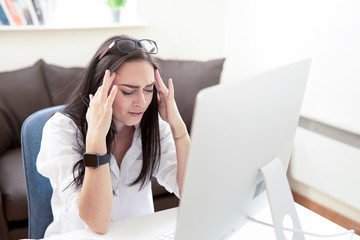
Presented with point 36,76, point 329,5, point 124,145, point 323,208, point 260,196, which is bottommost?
point 323,208

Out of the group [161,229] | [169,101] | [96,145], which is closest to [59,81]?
[169,101]

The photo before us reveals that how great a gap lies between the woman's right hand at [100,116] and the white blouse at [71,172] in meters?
0.12

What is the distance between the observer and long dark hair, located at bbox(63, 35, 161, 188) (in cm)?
132

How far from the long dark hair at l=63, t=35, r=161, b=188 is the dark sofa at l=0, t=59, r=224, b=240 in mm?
902

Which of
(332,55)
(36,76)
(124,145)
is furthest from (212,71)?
(124,145)

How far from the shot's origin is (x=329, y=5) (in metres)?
2.39

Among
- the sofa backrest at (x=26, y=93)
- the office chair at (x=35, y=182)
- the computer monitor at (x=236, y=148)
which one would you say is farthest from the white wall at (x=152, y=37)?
the computer monitor at (x=236, y=148)

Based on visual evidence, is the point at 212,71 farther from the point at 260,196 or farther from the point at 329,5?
the point at 260,196

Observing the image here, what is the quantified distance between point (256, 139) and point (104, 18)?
245cm

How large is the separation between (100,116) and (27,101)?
4.85 feet

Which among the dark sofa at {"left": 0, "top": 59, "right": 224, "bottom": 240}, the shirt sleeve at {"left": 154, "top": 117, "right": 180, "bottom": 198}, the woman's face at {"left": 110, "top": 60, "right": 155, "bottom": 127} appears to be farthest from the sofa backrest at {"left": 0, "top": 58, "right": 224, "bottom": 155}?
the woman's face at {"left": 110, "top": 60, "right": 155, "bottom": 127}

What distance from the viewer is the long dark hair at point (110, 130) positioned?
132cm

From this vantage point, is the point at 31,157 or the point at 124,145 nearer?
the point at 31,157

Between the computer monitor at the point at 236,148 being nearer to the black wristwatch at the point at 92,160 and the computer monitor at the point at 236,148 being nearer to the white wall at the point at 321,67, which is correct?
the black wristwatch at the point at 92,160
